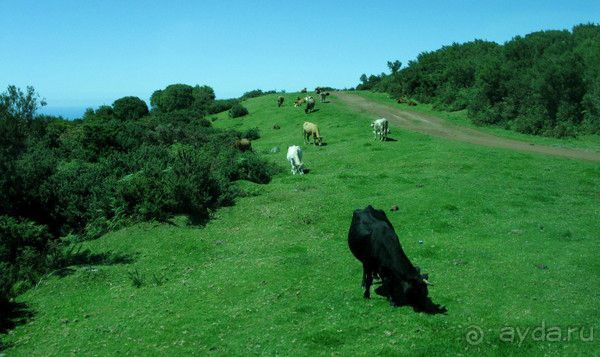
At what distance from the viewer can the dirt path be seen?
1208 inches

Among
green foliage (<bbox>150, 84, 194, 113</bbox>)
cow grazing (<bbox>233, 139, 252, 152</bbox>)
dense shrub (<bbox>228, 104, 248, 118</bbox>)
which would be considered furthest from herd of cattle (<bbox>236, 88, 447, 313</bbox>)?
green foliage (<bbox>150, 84, 194, 113</bbox>)

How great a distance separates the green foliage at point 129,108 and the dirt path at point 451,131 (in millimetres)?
23996

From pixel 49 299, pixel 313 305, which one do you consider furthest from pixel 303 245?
pixel 49 299

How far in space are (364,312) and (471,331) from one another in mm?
2453

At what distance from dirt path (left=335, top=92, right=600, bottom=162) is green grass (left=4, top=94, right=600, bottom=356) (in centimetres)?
394

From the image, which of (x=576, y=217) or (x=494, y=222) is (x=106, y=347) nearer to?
(x=494, y=222)

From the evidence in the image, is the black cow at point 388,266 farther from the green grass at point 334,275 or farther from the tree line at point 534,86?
the tree line at point 534,86

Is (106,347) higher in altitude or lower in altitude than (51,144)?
lower

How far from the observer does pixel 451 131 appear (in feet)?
131

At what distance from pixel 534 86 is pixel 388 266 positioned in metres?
33.3

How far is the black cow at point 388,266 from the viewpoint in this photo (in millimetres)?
11664

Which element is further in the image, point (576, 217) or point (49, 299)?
point (576, 217)

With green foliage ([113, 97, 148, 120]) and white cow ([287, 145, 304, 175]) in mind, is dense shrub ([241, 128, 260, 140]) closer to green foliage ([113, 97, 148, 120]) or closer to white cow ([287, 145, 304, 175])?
green foliage ([113, 97, 148, 120])

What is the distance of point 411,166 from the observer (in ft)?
94.9
